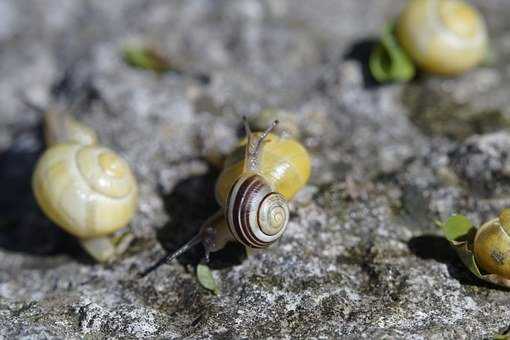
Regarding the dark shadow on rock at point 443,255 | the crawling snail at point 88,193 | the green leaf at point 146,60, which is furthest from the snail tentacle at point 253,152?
the green leaf at point 146,60

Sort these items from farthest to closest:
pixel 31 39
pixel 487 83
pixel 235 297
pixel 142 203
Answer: pixel 31 39 < pixel 487 83 < pixel 142 203 < pixel 235 297

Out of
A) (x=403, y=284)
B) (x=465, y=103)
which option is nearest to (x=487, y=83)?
(x=465, y=103)

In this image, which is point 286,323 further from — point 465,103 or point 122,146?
point 465,103

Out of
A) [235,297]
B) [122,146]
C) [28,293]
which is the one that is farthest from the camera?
[122,146]

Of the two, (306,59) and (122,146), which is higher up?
(306,59)

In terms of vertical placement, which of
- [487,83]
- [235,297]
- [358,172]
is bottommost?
[235,297]

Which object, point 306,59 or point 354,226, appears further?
point 306,59
